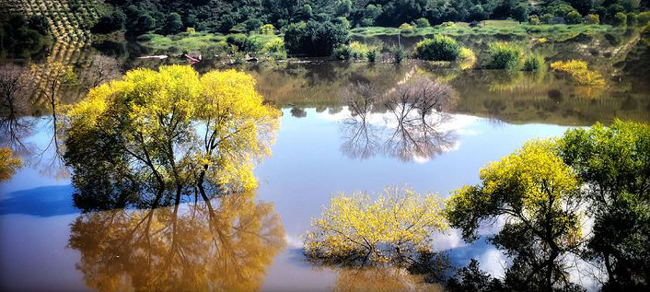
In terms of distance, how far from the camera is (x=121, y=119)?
112 feet

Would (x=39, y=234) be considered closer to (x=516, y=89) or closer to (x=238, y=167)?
(x=238, y=167)

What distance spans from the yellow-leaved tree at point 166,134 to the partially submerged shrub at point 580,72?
53.6 meters

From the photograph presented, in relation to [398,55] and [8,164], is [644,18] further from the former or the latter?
[8,164]

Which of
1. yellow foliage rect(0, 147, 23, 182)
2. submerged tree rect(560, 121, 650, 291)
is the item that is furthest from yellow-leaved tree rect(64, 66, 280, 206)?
submerged tree rect(560, 121, 650, 291)

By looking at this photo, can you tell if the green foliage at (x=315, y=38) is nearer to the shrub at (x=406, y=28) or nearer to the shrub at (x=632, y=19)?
the shrub at (x=406, y=28)

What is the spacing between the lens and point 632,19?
384 ft

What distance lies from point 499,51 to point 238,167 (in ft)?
215

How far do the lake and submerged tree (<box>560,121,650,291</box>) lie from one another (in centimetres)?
227

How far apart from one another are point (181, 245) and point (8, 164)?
841 inches

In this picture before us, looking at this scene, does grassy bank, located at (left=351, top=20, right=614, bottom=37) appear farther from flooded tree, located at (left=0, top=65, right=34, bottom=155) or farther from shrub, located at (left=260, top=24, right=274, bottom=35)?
flooded tree, located at (left=0, top=65, right=34, bottom=155)

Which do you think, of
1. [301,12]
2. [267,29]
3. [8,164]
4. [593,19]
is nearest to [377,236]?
[8,164]

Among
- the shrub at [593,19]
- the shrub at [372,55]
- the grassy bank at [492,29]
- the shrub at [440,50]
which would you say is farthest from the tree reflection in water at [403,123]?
the shrub at [593,19]

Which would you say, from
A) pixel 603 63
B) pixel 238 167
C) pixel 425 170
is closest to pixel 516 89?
pixel 603 63

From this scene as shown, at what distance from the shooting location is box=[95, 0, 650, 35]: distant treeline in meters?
134
